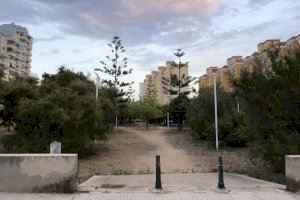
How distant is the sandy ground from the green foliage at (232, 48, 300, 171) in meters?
1.71

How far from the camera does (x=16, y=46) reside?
105875 mm

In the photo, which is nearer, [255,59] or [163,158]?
[255,59]

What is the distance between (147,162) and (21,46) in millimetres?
101033

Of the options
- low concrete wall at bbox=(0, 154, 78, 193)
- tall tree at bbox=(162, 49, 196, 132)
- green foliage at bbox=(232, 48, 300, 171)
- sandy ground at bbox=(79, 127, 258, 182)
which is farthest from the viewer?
tall tree at bbox=(162, 49, 196, 132)

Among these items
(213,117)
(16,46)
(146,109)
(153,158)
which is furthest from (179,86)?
(16,46)

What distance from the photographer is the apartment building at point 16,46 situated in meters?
97.8

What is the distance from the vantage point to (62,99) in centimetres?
1889

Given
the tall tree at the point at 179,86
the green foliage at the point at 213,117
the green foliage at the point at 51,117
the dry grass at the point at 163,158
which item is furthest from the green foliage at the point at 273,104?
the tall tree at the point at 179,86

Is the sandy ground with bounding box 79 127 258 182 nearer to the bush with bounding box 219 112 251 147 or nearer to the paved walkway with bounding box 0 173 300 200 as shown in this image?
the bush with bounding box 219 112 251 147

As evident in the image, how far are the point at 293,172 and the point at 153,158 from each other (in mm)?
10087

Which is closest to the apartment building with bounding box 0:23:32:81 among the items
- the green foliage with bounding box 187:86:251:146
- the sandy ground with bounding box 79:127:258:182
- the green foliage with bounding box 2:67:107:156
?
the green foliage with bounding box 187:86:251:146

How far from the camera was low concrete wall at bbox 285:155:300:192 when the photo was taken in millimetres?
9523

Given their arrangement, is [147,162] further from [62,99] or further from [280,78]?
[280,78]

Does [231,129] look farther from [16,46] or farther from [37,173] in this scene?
[16,46]
